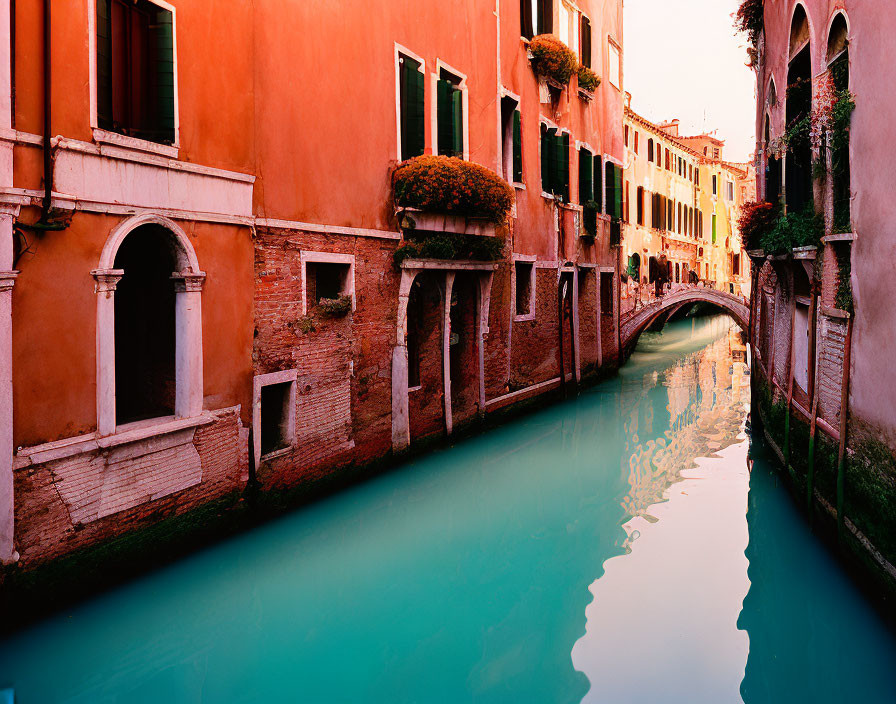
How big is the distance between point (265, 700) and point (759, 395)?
939 centimetres

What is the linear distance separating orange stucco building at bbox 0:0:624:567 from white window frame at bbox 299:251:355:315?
0.02 m

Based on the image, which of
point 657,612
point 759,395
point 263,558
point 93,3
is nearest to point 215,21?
point 93,3

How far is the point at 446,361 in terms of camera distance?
385 inches

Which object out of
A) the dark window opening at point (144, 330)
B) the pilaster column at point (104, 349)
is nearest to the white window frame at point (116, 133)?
the dark window opening at point (144, 330)

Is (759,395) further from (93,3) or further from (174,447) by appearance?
(93,3)

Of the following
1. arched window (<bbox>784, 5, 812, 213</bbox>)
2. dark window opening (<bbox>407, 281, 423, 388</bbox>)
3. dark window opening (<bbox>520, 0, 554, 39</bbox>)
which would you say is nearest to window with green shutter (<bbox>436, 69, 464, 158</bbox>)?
dark window opening (<bbox>407, 281, 423, 388</bbox>)

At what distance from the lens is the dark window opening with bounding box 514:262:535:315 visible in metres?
12.3

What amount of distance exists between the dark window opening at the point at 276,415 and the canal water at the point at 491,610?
0.73 m

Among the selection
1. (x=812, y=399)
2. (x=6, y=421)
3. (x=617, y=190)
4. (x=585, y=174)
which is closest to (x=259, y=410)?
(x=6, y=421)

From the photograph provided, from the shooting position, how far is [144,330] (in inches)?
257

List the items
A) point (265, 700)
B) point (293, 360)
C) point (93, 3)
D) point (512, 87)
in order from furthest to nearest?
point (512, 87), point (293, 360), point (93, 3), point (265, 700)

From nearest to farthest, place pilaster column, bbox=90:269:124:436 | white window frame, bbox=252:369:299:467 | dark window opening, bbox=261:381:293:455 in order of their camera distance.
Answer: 1. pilaster column, bbox=90:269:124:436
2. white window frame, bbox=252:369:299:467
3. dark window opening, bbox=261:381:293:455

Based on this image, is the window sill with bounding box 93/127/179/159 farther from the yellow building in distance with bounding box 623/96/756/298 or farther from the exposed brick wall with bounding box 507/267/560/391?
the yellow building in distance with bounding box 623/96/756/298

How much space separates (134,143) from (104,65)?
0.57 meters
